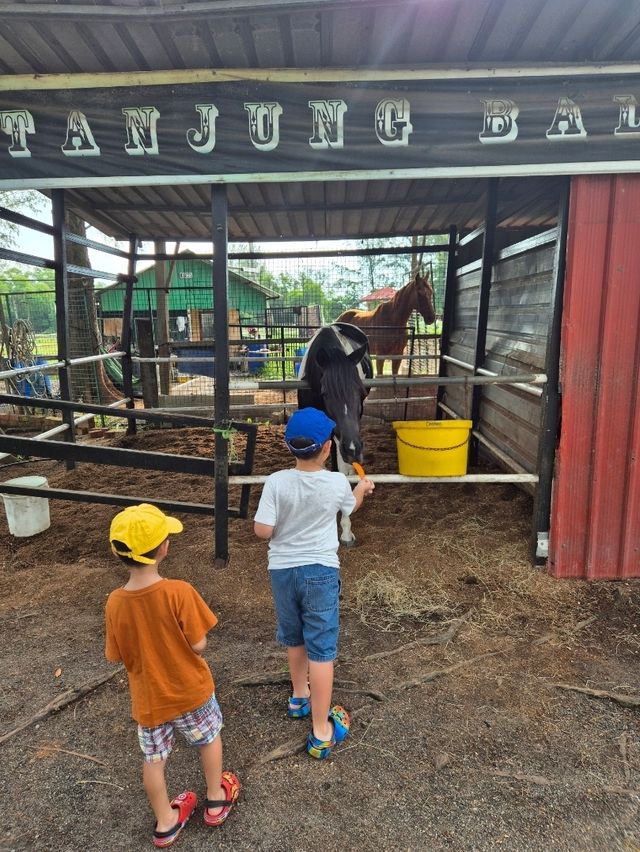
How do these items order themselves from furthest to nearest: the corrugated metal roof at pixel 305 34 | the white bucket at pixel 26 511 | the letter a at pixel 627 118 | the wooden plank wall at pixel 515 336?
the wooden plank wall at pixel 515 336
the white bucket at pixel 26 511
the letter a at pixel 627 118
the corrugated metal roof at pixel 305 34

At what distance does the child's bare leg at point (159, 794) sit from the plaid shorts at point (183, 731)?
0.08 feet

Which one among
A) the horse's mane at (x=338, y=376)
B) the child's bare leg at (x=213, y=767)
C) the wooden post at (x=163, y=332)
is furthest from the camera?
the wooden post at (x=163, y=332)

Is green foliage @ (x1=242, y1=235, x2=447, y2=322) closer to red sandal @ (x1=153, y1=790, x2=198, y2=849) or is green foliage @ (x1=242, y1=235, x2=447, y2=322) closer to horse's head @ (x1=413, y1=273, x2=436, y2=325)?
horse's head @ (x1=413, y1=273, x2=436, y2=325)

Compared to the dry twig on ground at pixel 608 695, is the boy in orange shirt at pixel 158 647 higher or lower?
higher

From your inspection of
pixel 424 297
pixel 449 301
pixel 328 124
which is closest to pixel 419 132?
pixel 328 124

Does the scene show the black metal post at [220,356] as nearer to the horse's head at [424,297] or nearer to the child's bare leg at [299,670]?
the child's bare leg at [299,670]

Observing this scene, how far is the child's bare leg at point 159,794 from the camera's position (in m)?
1.54

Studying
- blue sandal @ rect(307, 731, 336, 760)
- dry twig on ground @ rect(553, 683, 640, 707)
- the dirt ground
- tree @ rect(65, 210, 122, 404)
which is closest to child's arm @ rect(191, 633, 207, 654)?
the dirt ground

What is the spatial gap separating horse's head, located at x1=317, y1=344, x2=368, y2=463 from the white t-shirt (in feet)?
3.68

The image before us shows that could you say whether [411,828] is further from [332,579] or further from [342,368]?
[342,368]

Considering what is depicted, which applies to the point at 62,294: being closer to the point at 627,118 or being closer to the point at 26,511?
the point at 26,511

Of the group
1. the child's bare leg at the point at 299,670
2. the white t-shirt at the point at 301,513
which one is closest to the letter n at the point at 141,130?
the white t-shirt at the point at 301,513

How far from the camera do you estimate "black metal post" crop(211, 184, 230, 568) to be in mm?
3113

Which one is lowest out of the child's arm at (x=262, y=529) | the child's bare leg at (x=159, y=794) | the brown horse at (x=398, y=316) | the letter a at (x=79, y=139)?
the child's bare leg at (x=159, y=794)
